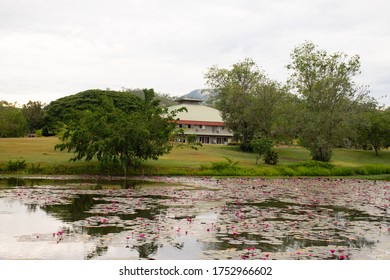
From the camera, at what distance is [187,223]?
64.6ft

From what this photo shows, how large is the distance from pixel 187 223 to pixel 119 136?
2391cm

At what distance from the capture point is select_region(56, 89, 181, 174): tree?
4272 centimetres

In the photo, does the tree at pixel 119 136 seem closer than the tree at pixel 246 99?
Yes

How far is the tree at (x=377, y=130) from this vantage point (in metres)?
84.7

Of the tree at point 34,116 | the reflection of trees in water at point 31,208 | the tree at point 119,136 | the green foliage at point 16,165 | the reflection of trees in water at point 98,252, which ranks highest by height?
the tree at point 34,116

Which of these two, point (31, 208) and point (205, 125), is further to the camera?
point (205, 125)

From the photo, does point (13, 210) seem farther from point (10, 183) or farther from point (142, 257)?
point (10, 183)

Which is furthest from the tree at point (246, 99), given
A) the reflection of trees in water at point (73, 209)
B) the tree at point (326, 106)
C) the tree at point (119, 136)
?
the reflection of trees in water at point (73, 209)

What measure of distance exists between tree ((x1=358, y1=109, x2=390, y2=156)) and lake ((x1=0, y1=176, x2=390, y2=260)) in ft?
178

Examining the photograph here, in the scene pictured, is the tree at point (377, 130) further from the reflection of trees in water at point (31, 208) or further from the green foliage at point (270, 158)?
the reflection of trees in water at point (31, 208)

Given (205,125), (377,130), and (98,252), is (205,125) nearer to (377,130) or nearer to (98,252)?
(377,130)

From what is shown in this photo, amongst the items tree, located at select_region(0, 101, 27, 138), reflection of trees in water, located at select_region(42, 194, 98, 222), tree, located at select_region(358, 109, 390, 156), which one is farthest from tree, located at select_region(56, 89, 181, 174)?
tree, located at select_region(0, 101, 27, 138)

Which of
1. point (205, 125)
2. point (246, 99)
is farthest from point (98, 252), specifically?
point (205, 125)

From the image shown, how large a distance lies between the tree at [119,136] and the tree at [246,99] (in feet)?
103
